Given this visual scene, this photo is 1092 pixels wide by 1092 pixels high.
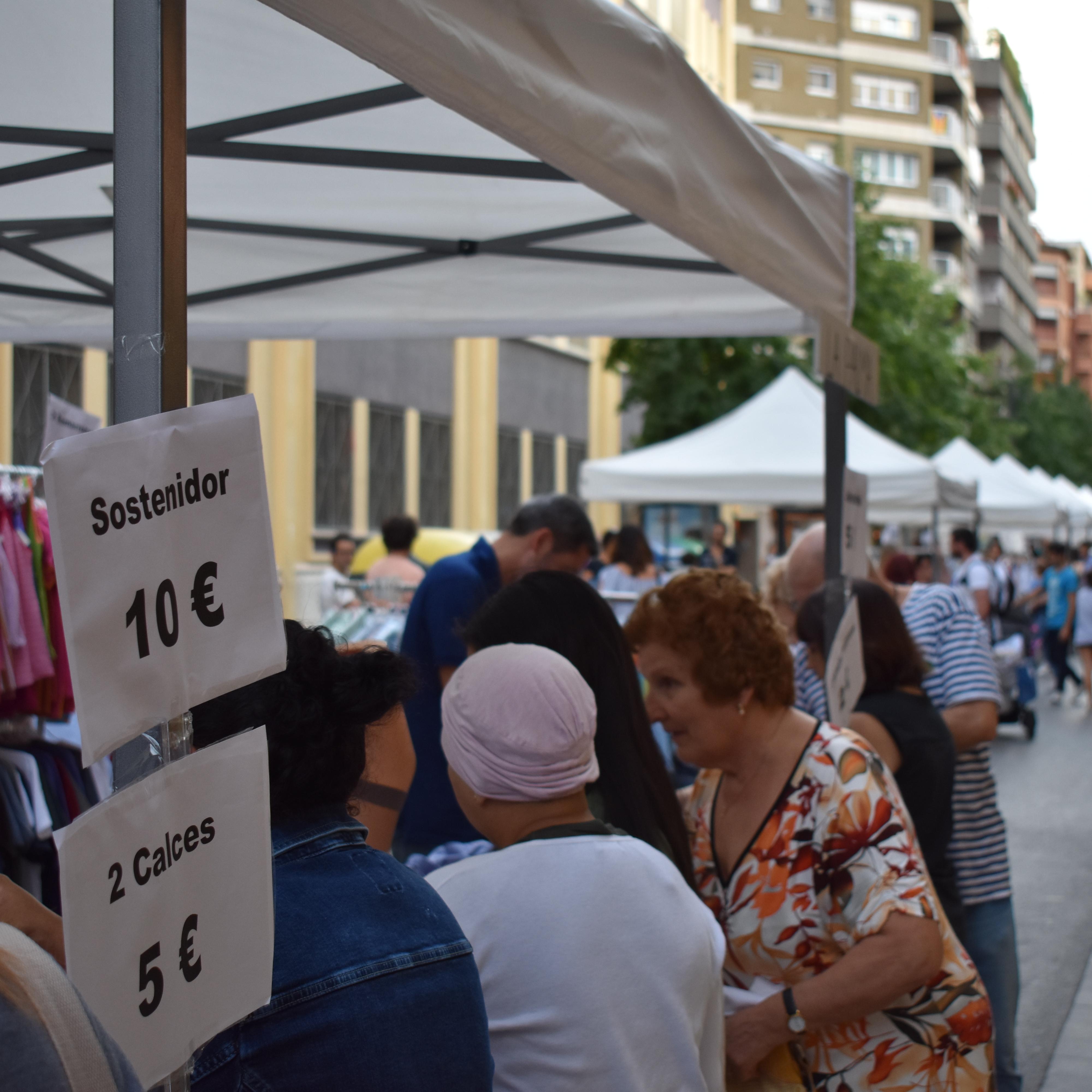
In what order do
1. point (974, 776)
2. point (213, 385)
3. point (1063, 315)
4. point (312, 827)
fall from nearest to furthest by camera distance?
1. point (312, 827)
2. point (974, 776)
3. point (213, 385)
4. point (1063, 315)

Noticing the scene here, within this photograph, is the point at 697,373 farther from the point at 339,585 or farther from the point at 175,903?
the point at 175,903

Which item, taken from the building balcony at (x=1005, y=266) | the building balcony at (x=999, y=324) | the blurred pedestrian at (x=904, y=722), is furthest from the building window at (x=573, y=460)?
the building balcony at (x=1005, y=266)

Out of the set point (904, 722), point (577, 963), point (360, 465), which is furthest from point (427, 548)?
point (577, 963)

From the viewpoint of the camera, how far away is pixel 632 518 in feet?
88.2

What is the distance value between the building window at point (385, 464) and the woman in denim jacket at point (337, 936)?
17.1m

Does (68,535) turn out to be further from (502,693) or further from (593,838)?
(593,838)

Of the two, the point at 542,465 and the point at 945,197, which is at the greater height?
the point at 945,197

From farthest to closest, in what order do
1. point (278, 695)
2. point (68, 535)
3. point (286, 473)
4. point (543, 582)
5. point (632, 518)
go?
point (632, 518), point (286, 473), point (543, 582), point (278, 695), point (68, 535)

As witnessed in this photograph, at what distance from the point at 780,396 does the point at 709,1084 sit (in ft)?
28.7

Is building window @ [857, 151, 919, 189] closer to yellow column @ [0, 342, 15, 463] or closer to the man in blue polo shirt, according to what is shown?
yellow column @ [0, 342, 15, 463]

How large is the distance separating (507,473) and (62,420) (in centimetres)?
1919

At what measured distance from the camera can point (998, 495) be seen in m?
17.9

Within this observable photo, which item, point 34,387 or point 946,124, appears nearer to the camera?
point 34,387

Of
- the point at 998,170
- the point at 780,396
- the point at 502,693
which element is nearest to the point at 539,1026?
the point at 502,693
